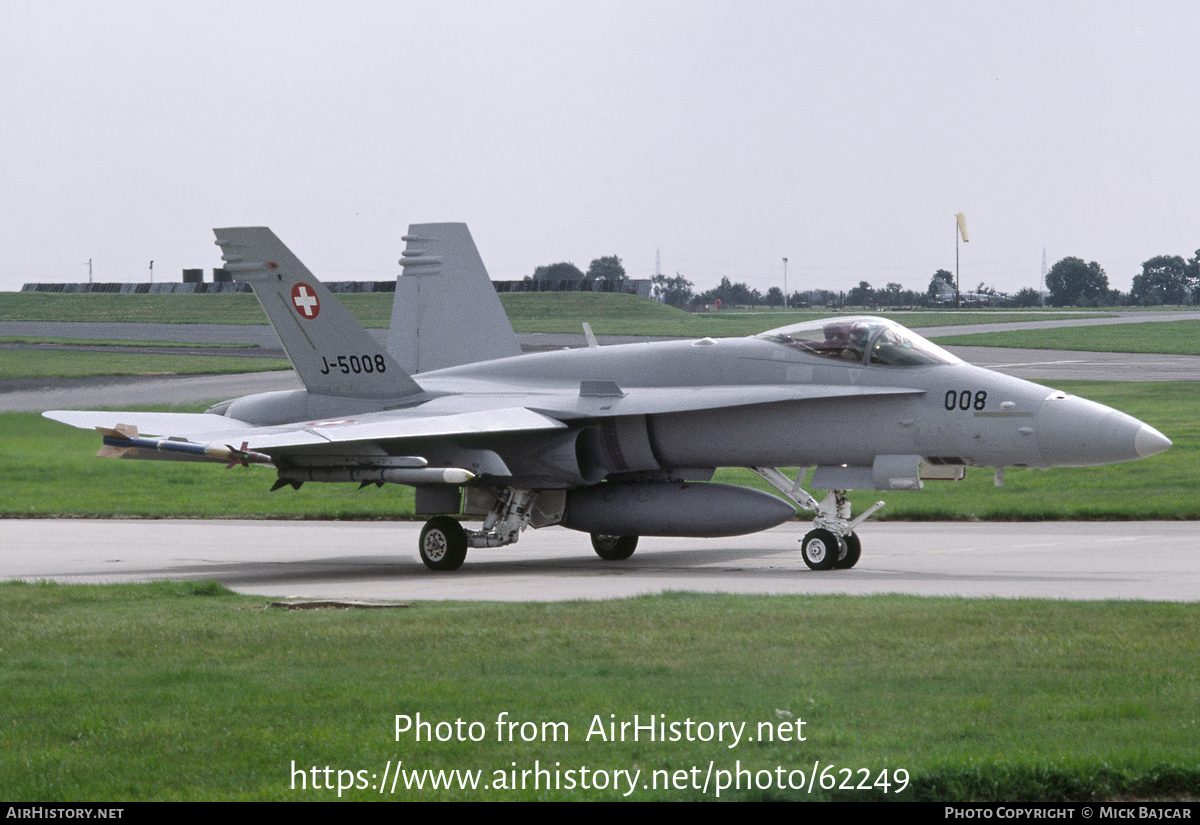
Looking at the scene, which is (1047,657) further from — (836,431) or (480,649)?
(836,431)

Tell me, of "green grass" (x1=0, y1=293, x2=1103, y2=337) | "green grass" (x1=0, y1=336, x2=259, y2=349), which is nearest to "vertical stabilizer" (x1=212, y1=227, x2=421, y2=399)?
"green grass" (x1=0, y1=293, x2=1103, y2=337)

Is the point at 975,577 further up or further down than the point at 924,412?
further down

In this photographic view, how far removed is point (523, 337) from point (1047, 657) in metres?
48.9

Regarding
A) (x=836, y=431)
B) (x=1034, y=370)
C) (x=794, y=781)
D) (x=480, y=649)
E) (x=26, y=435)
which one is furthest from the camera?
(x=1034, y=370)

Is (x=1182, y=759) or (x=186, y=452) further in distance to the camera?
(x=186, y=452)

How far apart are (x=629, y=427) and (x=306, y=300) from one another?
15.9 feet

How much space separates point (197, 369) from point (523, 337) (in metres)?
14.7

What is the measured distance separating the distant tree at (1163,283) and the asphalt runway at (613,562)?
112988 millimetres

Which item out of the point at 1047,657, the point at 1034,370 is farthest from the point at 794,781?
the point at 1034,370

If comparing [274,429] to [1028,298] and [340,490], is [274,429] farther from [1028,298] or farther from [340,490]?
[1028,298]

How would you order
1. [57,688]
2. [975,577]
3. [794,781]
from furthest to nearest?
[975,577] < [57,688] < [794,781]

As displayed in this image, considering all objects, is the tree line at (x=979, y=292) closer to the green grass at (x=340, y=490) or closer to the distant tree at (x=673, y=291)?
the distant tree at (x=673, y=291)

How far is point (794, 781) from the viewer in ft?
19.2

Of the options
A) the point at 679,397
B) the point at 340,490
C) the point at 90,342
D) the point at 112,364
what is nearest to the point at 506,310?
the point at 90,342
